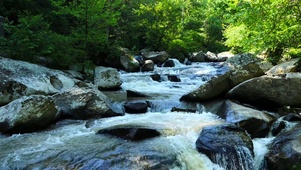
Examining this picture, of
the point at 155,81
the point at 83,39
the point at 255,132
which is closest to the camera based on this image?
the point at 255,132

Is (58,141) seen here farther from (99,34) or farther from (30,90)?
(99,34)

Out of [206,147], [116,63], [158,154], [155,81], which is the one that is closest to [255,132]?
[206,147]

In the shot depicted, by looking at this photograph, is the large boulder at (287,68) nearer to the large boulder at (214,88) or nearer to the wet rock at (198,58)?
the large boulder at (214,88)

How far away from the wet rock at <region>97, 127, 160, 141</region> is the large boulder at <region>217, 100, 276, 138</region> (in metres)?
2.08

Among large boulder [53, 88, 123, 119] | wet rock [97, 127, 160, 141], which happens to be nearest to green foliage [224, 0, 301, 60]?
wet rock [97, 127, 160, 141]

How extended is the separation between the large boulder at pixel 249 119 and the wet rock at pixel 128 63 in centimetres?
1010

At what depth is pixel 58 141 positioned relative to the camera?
5.42 m

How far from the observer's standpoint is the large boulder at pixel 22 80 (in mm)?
7602

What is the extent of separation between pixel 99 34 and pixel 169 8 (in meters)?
12.5

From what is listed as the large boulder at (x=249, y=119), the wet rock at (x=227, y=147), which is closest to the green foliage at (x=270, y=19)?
the large boulder at (x=249, y=119)

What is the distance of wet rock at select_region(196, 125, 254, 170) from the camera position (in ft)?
15.0

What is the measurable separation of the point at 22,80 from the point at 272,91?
7.17 m

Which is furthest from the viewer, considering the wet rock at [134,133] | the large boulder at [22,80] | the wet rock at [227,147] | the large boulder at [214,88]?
the large boulder at [214,88]

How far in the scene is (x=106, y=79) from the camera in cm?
1181
